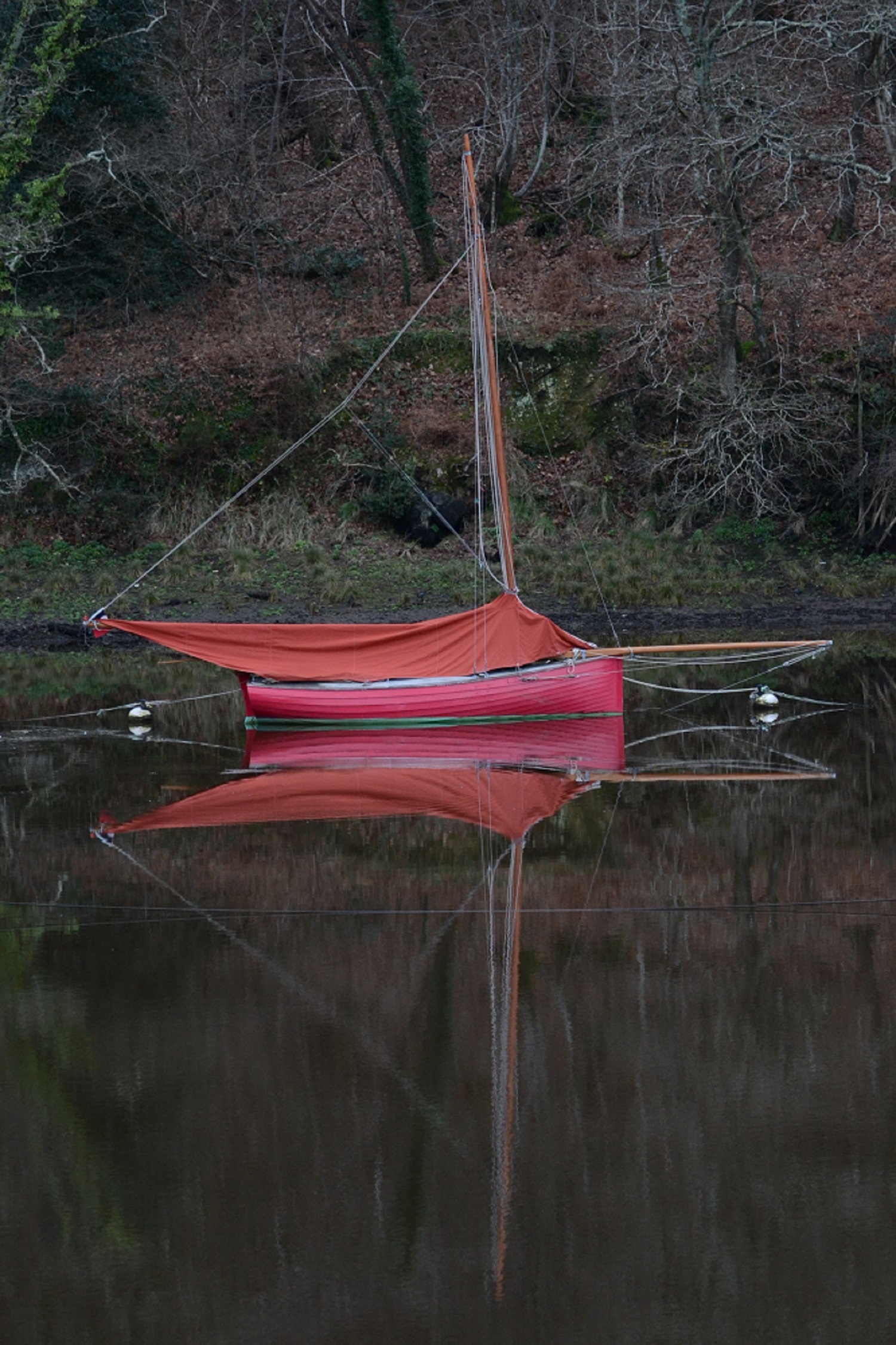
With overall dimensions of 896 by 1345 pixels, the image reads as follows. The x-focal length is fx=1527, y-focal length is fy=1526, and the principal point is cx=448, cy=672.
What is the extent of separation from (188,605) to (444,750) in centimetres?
962

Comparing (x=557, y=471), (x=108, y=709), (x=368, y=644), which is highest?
(x=557, y=471)

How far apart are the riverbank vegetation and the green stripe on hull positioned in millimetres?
6165

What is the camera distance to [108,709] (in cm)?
1875

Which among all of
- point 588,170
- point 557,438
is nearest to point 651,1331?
point 557,438

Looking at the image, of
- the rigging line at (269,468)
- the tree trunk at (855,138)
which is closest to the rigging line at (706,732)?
the rigging line at (269,468)

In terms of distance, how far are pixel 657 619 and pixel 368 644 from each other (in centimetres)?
785

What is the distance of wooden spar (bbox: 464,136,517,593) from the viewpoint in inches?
684

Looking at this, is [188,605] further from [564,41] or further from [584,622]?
[564,41]

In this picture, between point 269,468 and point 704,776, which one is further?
point 269,468

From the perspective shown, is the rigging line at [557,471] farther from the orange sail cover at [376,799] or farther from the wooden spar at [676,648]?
the orange sail cover at [376,799]

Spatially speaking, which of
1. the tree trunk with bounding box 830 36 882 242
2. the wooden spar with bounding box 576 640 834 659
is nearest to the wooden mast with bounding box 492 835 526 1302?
the wooden spar with bounding box 576 640 834 659

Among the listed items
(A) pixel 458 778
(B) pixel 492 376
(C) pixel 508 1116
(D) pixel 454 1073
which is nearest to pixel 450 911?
(D) pixel 454 1073

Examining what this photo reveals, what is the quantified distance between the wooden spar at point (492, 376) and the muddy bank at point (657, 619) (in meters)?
5.36

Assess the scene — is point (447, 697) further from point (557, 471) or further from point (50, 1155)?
point (557, 471)
